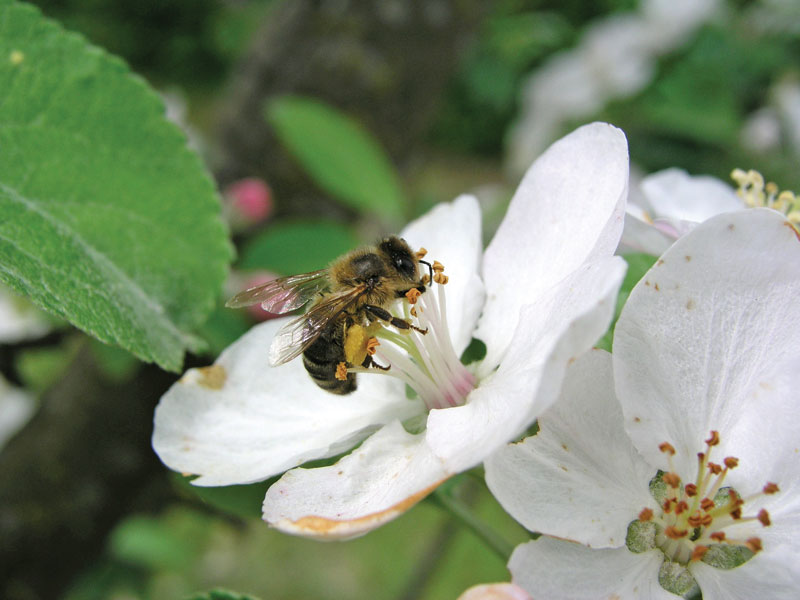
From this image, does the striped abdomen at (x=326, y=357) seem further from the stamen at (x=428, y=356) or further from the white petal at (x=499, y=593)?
the white petal at (x=499, y=593)

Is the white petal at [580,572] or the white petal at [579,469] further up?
the white petal at [579,469]

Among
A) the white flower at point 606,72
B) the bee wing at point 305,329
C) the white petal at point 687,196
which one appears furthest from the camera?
the white flower at point 606,72

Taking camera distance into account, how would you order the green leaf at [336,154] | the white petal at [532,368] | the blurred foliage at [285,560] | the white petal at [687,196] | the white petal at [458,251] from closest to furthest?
the white petal at [532,368] → the white petal at [458,251] → the white petal at [687,196] → the green leaf at [336,154] → the blurred foliage at [285,560]

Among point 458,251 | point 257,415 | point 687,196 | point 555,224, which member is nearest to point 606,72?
point 687,196

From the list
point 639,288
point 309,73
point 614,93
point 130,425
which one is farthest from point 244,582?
point 639,288

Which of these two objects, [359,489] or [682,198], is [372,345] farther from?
[682,198]

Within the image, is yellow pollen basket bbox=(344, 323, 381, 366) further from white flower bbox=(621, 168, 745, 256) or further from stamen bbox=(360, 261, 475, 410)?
white flower bbox=(621, 168, 745, 256)

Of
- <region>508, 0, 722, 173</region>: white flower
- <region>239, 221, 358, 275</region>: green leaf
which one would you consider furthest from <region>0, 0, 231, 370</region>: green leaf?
<region>508, 0, 722, 173</region>: white flower

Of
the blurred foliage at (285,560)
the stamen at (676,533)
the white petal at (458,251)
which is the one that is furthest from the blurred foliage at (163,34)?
the stamen at (676,533)
